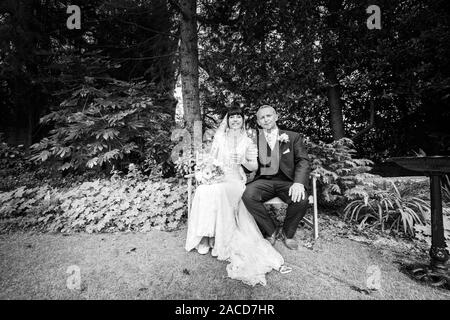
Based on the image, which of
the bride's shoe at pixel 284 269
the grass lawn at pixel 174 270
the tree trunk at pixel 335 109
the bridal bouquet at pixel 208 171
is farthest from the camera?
the tree trunk at pixel 335 109

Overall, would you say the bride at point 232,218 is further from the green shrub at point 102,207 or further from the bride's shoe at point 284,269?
the green shrub at point 102,207

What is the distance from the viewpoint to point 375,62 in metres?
4.66

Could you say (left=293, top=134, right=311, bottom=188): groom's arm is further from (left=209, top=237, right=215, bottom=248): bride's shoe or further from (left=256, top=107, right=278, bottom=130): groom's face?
(left=209, top=237, right=215, bottom=248): bride's shoe

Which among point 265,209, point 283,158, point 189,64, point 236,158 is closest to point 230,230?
point 265,209

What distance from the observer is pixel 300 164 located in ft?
11.0

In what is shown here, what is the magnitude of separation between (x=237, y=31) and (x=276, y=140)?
3467 millimetres

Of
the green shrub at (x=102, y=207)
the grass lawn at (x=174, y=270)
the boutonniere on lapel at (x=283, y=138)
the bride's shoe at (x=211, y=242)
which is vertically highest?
the boutonniere on lapel at (x=283, y=138)

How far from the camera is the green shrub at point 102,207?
3855 mm

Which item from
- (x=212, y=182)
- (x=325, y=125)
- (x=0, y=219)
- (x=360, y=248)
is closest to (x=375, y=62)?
(x=325, y=125)

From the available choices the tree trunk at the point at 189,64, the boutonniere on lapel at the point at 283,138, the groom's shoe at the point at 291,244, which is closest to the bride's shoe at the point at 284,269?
the groom's shoe at the point at 291,244

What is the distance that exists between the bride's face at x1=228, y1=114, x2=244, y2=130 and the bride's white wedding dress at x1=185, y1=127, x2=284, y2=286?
351mm

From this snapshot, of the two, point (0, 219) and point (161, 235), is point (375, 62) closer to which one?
point (161, 235)

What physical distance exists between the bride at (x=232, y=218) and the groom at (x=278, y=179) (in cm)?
15

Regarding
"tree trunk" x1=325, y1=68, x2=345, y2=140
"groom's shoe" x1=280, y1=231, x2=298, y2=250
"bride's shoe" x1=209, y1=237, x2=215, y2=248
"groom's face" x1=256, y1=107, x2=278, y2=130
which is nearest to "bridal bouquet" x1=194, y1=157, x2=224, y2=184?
"bride's shoe" x1=209, y1=237, x2=215, y2=248
